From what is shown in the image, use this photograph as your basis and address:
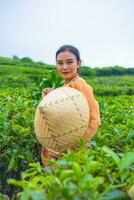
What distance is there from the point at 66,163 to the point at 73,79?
1.59 metres

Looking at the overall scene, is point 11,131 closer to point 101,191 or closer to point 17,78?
point 101,191

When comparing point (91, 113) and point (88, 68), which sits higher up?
point (91, 113)

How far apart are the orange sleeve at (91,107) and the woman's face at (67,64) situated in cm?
9

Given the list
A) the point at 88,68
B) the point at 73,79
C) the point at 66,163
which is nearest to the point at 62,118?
the point at 73,79

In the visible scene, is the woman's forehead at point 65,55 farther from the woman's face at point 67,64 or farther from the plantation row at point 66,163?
the plantation row at point 66,163

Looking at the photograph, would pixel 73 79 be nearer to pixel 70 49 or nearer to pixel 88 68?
pixel 70 49

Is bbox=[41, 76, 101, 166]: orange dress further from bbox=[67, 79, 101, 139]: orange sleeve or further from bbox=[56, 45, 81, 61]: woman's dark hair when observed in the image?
bbox=[56, 45, 81, 61]: woman's dark hair

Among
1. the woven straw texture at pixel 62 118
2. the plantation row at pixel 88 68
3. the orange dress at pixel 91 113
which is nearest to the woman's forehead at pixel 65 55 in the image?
the orange dress at pixel 91 113

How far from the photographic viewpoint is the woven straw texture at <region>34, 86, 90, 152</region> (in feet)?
8.96

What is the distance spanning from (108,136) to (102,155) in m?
1.24

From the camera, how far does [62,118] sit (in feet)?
8.93

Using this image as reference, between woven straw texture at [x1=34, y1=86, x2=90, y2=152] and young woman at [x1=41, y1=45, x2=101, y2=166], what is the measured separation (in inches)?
10.8

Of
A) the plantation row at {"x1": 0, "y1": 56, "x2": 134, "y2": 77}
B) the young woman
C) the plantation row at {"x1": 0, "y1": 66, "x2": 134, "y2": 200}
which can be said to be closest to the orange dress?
the young woman

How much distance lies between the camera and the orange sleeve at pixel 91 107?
3096mm
